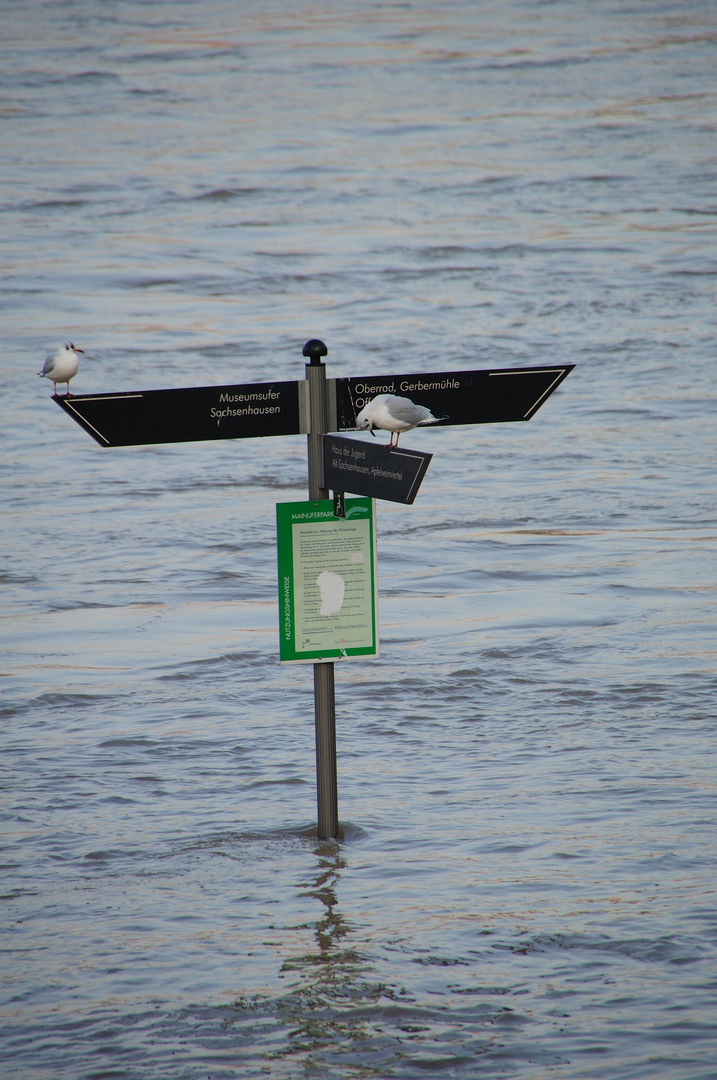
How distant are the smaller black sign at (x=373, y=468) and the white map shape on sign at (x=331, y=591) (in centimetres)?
29

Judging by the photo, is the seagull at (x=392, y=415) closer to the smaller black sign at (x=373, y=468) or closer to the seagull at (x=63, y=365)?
the smaller black sign at (x=373, y=468)

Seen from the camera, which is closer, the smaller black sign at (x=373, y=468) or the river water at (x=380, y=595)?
the river water at (x=380, y=595)

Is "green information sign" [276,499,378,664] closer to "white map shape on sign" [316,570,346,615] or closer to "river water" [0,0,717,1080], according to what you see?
"white map shape on sign" [316,570,346,615]

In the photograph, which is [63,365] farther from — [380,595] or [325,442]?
[380,595]

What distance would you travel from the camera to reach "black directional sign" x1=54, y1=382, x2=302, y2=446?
4.08 meters

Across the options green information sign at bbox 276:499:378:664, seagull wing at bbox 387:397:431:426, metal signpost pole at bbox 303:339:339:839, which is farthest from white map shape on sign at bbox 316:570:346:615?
seagull wing at bbox 387:397:431:426

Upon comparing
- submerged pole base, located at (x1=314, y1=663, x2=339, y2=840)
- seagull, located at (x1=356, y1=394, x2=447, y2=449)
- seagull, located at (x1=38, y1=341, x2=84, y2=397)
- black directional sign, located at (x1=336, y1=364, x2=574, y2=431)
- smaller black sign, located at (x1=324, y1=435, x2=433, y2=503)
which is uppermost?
seagull, located at (x1=38, y1=341, x2=84, y2=397)

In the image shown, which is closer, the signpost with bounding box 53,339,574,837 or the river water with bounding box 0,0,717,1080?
the river water with bounding box 0,0,717,1080

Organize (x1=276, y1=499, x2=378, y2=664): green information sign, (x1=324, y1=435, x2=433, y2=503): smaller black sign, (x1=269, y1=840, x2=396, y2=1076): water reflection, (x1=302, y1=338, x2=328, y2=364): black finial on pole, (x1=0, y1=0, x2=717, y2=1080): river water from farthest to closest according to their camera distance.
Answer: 1. (x1=276, y1=499, x2=378, y2=664): green information sign
2. (x1=302, y1=338, x2=328, y2=364): black finial on pole
3. (x1=324, y1=435, x2=433, y2=503): smaller black sign
4. (x1=0, y1=0, x2=717, y2=1080): river water
5. (x1=269, y1=840, x2=396, y2=1076): water reflection

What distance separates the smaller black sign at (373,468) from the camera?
4.00m

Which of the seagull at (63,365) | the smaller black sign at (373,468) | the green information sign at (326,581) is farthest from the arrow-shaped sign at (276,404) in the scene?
the seagull at (63,365)

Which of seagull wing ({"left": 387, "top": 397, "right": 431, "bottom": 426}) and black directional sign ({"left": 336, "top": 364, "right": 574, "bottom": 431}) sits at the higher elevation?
black directional sign ({"left": 336, "top": 364, "right": 574, "bottom": 431})

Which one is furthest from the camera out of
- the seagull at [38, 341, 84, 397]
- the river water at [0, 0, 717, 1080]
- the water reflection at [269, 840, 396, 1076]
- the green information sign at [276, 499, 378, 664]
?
the seagull at [38, 341, 84, 397]

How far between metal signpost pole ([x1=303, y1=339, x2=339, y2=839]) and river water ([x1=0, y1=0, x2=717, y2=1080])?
0.12 meters
